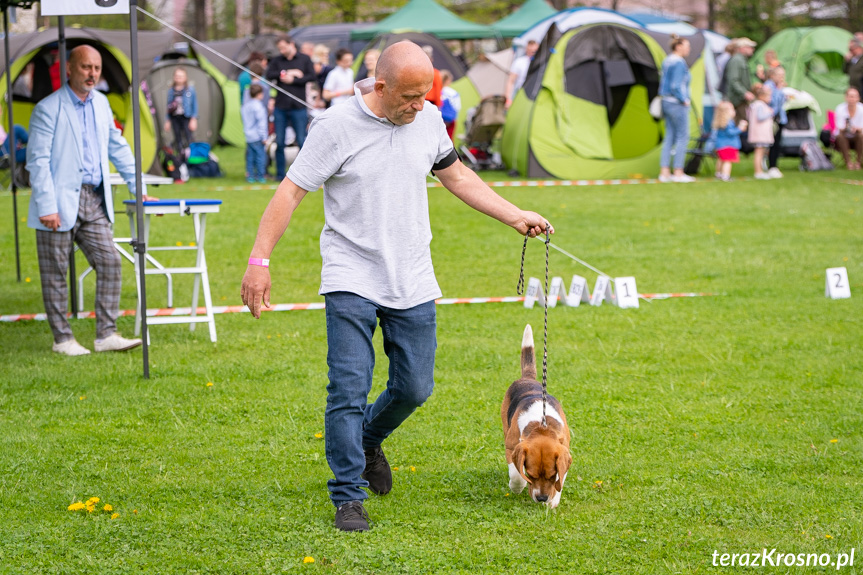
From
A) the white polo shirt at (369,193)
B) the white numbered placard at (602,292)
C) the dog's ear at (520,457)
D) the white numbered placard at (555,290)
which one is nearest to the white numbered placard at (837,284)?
the white numbered placard at (602,292)

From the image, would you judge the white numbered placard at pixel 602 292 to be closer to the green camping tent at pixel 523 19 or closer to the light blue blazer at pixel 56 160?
the light blue blazer at pixel 56 160

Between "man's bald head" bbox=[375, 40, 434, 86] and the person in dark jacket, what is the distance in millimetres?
11609

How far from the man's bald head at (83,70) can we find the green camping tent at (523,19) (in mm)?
19290

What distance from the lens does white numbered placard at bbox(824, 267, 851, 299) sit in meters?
7.93

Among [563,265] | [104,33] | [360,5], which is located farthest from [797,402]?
[360,5]

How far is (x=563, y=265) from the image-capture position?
30.8 feet

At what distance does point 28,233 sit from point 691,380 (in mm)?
8424

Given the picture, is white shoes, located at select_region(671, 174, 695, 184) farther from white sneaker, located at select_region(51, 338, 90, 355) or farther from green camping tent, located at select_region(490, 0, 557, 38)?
white sneaker, located at select_region(51, 338, 90, 355)

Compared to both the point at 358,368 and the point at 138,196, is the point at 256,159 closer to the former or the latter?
the point at 138,196

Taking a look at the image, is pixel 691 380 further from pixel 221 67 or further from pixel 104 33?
pixel 221 67

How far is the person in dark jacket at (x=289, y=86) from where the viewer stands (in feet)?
48.9

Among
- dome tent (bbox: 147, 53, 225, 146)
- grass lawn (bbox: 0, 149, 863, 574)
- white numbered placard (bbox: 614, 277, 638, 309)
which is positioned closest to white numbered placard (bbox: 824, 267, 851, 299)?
grass lawn (bbox: 0, 149, 863, 574)

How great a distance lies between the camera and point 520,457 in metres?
3.74

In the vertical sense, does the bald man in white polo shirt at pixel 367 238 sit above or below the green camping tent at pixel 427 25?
below
